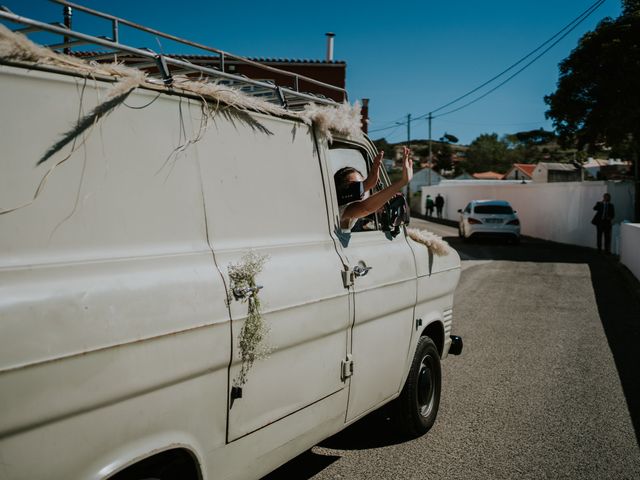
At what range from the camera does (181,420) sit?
2.38 metres

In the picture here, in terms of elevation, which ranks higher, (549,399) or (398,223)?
(398,223)

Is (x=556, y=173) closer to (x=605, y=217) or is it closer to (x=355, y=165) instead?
(x=605, y=217)

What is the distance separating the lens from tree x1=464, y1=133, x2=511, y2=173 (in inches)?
5039

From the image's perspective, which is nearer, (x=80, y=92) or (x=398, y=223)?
(x=80, y=92)

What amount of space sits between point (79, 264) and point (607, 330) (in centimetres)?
802

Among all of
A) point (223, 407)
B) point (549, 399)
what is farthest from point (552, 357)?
point (223, 407)

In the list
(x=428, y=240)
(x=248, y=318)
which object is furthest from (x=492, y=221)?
(x=248, y=318)

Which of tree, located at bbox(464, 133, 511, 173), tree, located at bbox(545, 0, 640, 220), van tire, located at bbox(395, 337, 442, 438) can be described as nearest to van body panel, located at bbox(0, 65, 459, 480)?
van tire, located at bbox(395, 337, 442, 438)

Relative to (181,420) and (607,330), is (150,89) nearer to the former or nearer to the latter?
(181,420)

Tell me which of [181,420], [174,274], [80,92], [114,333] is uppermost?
[80,92]

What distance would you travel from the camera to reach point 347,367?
3.43 m

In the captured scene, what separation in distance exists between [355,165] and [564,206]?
24372mm

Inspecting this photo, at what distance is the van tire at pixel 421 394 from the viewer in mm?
4324

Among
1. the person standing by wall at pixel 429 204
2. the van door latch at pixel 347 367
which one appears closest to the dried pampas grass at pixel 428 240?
the van door latch at pixel 347 367
